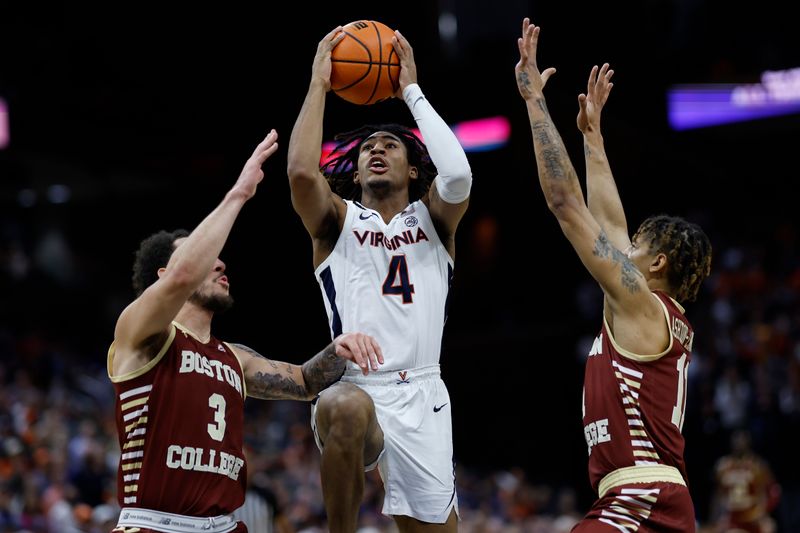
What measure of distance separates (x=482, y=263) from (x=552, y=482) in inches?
302

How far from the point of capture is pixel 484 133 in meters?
18.5

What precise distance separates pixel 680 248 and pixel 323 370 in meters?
1.98

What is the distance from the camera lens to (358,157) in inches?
234

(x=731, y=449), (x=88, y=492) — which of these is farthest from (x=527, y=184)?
(x=88, y=492)

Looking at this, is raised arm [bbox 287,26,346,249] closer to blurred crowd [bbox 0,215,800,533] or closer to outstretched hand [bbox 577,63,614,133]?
outstretched hand [bbox 577,63,614,133]

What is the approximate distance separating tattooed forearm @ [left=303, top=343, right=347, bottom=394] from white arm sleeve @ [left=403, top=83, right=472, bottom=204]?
1026mm

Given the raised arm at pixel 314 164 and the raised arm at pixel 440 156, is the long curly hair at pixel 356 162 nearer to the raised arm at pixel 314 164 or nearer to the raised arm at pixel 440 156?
the raised arm at pixel 440 156

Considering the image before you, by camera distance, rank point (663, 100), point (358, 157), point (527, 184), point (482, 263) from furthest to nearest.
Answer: point (482, 263)
point (527, 184)
point (663, 100)
point (358, 157)

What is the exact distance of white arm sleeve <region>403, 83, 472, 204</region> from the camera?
537cm

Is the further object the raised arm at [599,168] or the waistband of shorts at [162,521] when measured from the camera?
the raised arm at [599,168]

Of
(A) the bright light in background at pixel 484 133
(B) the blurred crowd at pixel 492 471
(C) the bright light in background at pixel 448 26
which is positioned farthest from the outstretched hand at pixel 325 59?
(A) the bright light in background at pixel 484 133

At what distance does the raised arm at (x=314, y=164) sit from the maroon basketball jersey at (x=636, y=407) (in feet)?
5.11

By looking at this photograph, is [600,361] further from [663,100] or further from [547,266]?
[547,266]

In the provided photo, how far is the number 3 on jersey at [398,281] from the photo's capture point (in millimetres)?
5449
